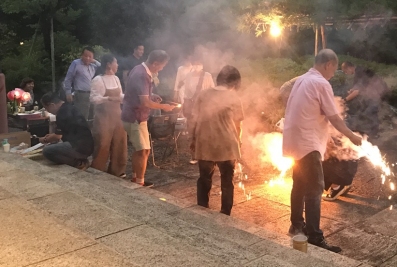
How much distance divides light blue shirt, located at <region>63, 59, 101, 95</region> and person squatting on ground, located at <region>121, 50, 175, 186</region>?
2.85 m

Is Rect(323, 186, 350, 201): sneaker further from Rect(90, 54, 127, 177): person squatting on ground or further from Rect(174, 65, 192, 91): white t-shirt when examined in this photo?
Rect(174, 65, 192, 91): white t-shirt

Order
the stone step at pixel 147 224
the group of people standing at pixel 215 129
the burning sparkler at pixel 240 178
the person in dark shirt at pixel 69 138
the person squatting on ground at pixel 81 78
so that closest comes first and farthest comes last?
the stone step at pixel 147 224
the group of people standing at pixel 215 129
the burning sparkler at pixel 240 178
the person in dark shirt at pixel 69 138
the person squatting on ground at pixel 81 78

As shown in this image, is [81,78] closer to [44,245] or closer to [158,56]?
[158,56]

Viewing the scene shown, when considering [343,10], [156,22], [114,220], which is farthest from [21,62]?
[114,220]

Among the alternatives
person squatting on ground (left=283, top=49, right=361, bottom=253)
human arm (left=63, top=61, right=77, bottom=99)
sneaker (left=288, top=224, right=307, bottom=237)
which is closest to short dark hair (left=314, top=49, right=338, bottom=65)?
person squatting on ground (left=283, top=49, right=361, bottom=253)

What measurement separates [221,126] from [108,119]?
7.81 ft

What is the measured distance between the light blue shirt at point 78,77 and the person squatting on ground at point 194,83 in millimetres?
1780

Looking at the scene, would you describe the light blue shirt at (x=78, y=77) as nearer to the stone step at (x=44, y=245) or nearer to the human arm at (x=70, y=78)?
the human arm at (x=70, y=78)

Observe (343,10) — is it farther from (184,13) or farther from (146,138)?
(184,13)

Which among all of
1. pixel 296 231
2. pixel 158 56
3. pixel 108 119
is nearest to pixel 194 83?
pixel 108 119

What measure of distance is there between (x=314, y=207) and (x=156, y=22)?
14.2 m

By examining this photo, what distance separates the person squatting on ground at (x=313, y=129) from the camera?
4.22m

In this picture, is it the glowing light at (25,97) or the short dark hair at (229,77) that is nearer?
the short dark hair at (229,77)

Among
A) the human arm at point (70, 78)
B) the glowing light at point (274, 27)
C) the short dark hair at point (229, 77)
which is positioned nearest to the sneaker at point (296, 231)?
the short dark hair at point (229, 77)
